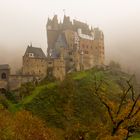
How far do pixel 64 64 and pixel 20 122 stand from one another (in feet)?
185

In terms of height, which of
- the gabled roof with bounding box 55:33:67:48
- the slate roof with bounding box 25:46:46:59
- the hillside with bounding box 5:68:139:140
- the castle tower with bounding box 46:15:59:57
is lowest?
the hillside with bounding box 5:68:139:140

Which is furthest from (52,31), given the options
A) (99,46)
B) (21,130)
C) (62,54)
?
Answer: (21,130)

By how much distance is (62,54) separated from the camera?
406 feet

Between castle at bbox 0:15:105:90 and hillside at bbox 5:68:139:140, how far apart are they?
153 inches

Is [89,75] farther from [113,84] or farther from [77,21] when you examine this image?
[77,21]

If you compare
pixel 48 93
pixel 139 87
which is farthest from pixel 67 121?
pixel 139 87

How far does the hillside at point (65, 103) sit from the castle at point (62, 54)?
3893mm

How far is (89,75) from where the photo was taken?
123875mm

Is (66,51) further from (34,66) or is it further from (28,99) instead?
(28,99)

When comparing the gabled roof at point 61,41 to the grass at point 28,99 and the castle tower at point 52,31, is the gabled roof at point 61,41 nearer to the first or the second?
the castle tower at point 52,31

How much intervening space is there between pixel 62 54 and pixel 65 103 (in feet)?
68.3

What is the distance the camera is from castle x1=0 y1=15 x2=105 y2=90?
11194 centimetres

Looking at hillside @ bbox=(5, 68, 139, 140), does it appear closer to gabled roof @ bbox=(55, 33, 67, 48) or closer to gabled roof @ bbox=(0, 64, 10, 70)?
gabled roof @ bbox=(0, 64, 10, 70)

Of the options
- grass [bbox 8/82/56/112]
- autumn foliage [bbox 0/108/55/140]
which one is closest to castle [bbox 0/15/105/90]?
grass [bbox 8/82/56/112]
